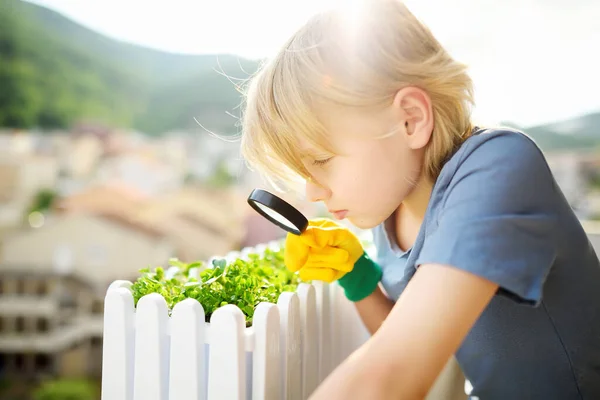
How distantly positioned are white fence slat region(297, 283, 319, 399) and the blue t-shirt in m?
0.13

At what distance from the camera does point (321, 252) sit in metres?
0.80

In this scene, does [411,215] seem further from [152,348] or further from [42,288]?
[42,288]

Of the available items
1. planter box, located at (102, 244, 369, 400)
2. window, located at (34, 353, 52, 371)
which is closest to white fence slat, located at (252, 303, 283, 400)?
planter box, located at (102, 244, 369, 400)

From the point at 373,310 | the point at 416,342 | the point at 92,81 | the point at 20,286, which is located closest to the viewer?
the point at 416,342

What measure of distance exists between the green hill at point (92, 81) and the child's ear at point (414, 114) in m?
3.60

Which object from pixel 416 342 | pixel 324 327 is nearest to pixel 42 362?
pixel 324 327

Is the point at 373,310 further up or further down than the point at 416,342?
further down

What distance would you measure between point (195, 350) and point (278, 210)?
21cm

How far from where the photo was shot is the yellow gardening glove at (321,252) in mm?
771

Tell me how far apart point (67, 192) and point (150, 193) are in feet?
2.63

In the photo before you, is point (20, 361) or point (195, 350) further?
point (20, 361)

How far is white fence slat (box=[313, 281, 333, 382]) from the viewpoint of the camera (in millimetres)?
850

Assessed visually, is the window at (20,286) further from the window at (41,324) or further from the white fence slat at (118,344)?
the white fence slat at (118,344)

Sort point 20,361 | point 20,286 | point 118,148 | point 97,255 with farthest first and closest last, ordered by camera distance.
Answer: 1. point 118,148
2. point 97,255
3. point 20,361
4. point 20,286
